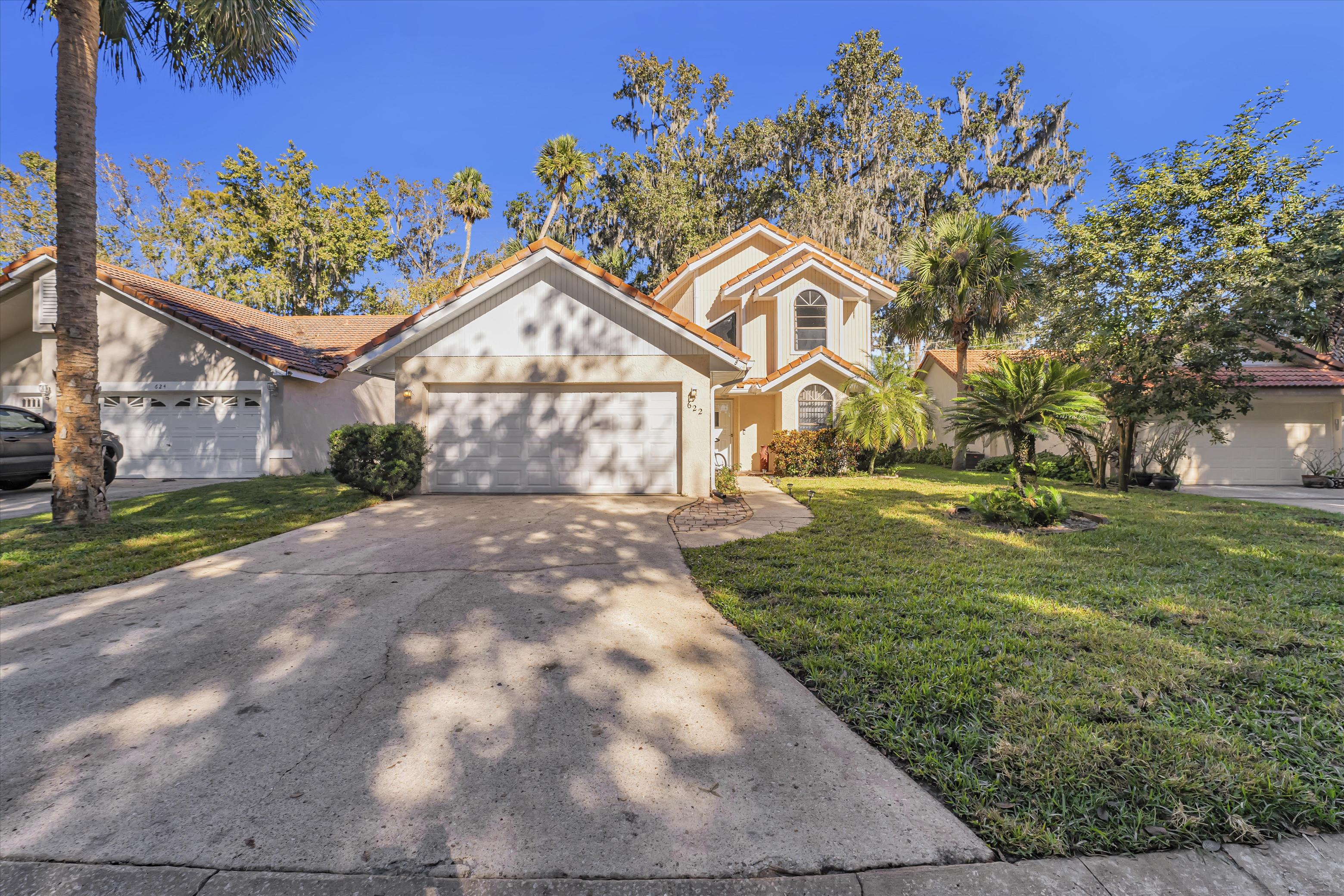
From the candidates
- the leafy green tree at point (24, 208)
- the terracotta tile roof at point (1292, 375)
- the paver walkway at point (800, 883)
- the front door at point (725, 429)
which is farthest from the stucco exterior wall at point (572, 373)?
the leafy green tree at point (24, 208)

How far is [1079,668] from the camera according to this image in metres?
3.33

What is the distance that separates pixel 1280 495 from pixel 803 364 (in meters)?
11.6

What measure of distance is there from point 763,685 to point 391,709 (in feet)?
6.89

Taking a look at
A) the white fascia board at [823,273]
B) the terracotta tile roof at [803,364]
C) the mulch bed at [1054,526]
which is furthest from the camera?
the white fascia board at [823,273]

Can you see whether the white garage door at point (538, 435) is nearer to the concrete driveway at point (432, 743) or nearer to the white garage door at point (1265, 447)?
the concrete driveway at point (432, 743)

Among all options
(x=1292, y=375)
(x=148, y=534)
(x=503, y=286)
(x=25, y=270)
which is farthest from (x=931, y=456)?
(x=25, y=270)

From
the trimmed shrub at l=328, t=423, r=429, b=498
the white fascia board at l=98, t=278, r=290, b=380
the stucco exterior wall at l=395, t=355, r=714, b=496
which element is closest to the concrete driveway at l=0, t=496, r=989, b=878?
the trimmed shrub at l=328, t=423, r=429, b=498

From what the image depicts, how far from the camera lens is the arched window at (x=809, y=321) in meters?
17.0

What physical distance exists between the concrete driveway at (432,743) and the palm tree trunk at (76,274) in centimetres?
387

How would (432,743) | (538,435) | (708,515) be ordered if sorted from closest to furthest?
(432,743) < (708,515) < (538,435)

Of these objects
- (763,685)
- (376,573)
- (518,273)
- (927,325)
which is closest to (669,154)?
(927,325)

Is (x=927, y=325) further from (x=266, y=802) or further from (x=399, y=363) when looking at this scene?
(x=266, y=802)

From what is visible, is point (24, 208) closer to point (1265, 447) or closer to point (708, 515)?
point (708, 515)

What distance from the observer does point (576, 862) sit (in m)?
1.89
